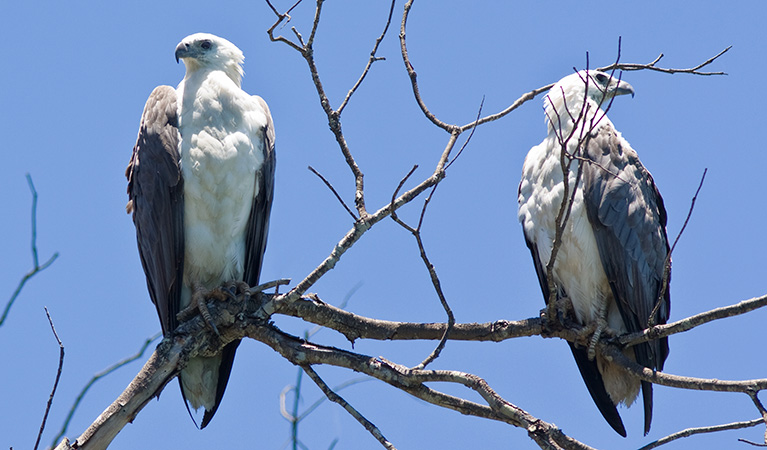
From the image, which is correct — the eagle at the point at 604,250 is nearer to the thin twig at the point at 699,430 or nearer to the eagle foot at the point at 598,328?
the eagle foot at the point at 598,328

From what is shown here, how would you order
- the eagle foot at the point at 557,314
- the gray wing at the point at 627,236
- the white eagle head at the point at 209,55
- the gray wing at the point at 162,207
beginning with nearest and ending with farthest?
the eagle foot at the point at 557,314 < the gray wing at the point at 162,207 < the gray wing at the point at 627,236 < the white eagle head at the point at 209,55

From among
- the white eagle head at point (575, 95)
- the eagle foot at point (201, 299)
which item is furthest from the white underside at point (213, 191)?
the white eagle head at point (575, 95)

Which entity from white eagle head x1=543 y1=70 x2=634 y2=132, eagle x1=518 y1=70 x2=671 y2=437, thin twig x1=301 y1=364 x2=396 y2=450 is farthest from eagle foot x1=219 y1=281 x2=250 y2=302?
white eagle head x1=543 y1=70 x2=634 y2=132

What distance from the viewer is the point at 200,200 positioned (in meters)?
5.28

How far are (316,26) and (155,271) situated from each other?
78.9 inches

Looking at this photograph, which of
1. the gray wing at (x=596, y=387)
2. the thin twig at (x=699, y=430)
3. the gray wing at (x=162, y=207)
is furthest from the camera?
the gray wing at (x=596, y=387)

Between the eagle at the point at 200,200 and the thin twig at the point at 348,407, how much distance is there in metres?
1.06

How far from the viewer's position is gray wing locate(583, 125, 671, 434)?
214 inches

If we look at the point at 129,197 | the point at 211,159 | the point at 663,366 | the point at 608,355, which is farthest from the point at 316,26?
the point at 663,366

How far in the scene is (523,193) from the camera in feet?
19.1

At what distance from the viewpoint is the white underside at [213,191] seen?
526 cm

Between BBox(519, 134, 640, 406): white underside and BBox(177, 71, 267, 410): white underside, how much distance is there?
72.9 inches

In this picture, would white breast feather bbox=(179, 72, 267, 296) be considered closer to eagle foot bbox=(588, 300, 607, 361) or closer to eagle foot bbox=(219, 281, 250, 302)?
eagle foot bbox=(219, 281, 250, 302)

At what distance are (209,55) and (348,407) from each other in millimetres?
3018
